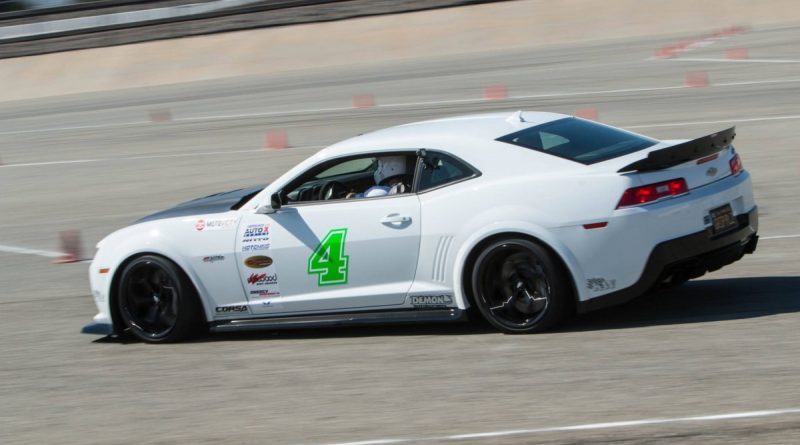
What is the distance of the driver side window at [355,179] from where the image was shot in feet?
25.4

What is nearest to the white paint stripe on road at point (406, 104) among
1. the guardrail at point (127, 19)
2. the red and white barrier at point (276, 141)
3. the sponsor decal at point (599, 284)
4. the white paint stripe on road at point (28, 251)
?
the red and white barrier at point (276, 141)

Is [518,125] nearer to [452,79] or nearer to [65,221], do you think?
[65,221]

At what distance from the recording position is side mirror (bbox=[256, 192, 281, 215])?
25.9 ft

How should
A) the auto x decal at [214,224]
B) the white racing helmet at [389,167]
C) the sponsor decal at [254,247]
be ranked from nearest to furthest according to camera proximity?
the white racing helmet at [389,167] < the sponsor decal at [254,247] < the auto x decal at [214,224]

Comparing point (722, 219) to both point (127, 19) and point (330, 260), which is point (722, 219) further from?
point (127, 19)

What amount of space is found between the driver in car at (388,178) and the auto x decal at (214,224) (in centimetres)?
83

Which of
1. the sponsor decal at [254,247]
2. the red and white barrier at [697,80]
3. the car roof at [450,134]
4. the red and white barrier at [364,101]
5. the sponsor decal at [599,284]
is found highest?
the red and white barrier at [364,101]

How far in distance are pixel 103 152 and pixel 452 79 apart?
8132mm

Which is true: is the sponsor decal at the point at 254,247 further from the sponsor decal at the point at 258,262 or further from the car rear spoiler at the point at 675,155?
the car rear spoiler at the point at 675,155

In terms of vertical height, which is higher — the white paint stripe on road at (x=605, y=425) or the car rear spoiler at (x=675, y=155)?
the car rear spoiler at (x=675, y=155)

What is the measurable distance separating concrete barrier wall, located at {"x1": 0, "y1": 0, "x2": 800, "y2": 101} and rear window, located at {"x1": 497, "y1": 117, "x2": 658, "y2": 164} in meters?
22.7

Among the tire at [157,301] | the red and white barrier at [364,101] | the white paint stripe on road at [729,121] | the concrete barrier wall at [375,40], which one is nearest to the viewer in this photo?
the tire at [157,301]

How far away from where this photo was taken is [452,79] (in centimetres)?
2544

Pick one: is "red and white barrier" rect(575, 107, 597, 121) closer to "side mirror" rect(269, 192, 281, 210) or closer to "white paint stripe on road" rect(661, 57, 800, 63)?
"white paint stripe on road" rect(661, 57, 800, 63)
